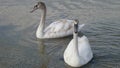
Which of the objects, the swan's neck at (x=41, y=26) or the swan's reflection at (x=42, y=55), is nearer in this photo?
the swan's reflection at (x=42, y=55)

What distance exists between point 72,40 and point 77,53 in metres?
0.71

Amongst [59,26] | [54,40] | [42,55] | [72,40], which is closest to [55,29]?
[59,26]

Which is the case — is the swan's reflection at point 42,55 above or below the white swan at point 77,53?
below

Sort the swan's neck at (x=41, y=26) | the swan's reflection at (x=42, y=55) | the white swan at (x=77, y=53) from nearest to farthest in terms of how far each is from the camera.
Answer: the white swan at (x=77, y=53) → the swan's reflection at (x=42, y=55) → the swan's neck at (x=41, y=26)

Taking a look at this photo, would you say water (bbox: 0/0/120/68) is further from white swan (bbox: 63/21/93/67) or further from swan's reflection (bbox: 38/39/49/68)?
white swan (bbox: 63/21/93/67)

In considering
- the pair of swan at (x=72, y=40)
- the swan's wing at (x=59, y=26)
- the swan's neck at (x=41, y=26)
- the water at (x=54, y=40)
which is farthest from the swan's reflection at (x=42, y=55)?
the swan's wing at (x=59, y=26)

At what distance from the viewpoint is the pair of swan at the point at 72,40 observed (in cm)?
927

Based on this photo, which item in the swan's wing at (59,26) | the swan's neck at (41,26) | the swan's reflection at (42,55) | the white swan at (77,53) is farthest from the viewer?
the swan's wing at (59,26)

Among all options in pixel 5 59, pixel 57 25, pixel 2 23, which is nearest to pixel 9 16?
pixel 2 23

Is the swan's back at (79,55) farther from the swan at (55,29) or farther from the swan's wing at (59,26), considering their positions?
the swan's wing at (59,26)

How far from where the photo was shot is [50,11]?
13.3 m

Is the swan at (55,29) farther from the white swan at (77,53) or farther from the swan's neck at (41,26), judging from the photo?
the white swan at (77,53)

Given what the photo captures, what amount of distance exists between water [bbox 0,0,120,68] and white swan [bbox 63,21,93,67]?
17 centimetres

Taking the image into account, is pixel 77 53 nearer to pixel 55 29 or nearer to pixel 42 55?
pixel 42 55
